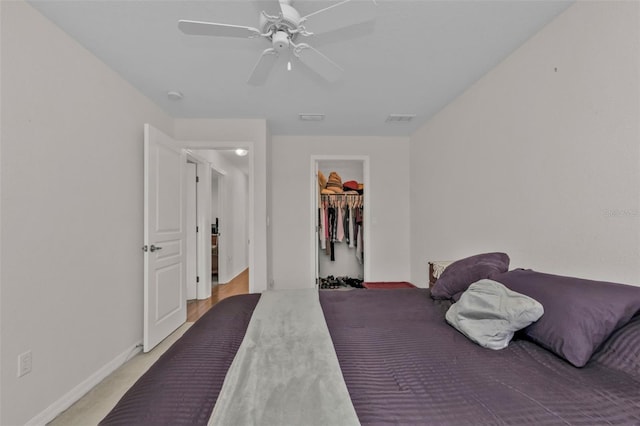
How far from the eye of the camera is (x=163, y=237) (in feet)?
8.41

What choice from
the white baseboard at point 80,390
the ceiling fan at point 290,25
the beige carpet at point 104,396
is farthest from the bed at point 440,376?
the ceiling fan at point 290,25

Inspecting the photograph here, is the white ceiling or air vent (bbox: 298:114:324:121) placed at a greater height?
the white ceiling

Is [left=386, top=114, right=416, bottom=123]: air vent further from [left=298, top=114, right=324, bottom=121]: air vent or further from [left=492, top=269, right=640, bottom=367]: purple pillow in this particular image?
[left=492, top=269, right=640, bottom=367]: purple pillow

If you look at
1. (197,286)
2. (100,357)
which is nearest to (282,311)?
(100,357)

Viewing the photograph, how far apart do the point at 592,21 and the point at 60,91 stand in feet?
10.0

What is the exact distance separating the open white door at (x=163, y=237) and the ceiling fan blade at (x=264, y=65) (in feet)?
4.01

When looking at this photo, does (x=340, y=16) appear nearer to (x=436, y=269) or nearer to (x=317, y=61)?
(x=317, y=61)

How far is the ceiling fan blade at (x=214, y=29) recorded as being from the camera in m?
1.27

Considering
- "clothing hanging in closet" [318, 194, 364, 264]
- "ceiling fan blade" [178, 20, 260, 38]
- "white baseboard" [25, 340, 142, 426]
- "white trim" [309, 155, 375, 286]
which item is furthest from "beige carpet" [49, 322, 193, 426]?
"clothing hanging in closet" [318, 194, 364, 264]

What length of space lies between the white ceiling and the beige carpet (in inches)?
90.8

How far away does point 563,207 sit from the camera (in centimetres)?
158

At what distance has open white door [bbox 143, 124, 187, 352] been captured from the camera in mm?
2336

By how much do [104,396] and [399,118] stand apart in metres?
3.56

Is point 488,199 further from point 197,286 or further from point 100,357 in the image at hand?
point 197,286
